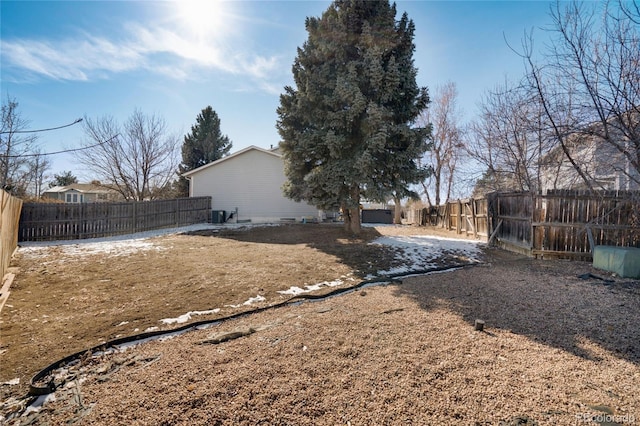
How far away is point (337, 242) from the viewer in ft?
31.8

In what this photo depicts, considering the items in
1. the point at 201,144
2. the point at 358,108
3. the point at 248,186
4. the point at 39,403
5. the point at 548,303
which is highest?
the point at 201,144

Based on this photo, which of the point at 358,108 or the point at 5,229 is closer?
the point at 5,229

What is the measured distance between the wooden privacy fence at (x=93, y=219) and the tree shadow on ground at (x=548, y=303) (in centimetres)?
1218

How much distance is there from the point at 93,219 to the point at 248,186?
24.2 ft

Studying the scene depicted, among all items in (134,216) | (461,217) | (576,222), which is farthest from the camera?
(461,217)

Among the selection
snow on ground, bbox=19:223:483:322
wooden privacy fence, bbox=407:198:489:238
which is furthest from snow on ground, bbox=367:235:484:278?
wooden privacy fence, bbox=407:198:489:238

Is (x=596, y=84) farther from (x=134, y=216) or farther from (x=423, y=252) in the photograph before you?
(x=134, y=216)

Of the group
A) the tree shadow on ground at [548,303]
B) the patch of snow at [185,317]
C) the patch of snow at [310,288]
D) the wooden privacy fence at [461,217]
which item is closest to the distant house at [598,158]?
the tree shadow on ground at [548,303]

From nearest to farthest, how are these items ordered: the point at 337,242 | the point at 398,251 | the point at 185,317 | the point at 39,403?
the point at 39,403 < the point at 185,317 < the point at 398,251 < the point at 337,242

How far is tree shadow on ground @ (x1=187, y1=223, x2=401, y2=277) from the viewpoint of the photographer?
22.5 feet

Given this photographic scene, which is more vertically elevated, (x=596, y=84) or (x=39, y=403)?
(x=596, y=84)

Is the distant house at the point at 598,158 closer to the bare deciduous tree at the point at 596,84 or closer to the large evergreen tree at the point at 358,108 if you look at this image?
the bare deciduous tree at the point at 596,84

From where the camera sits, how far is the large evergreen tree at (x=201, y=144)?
25.1 m

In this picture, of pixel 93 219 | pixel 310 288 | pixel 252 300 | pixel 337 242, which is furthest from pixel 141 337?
pixel 93 219
